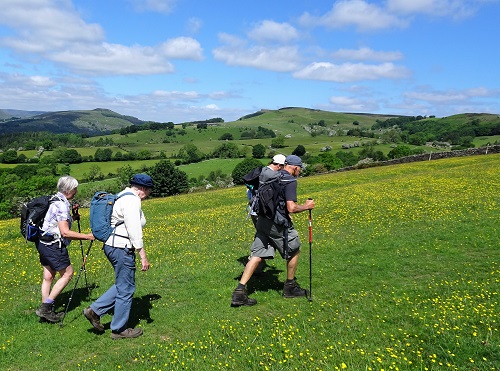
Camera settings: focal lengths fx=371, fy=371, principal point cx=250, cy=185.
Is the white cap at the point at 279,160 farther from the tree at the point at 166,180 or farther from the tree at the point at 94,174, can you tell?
the tree at the point at 94,174

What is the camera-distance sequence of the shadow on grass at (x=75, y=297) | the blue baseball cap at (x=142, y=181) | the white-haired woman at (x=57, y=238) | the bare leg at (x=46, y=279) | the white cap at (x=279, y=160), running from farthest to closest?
the shadow on grass at (x=75, y=297) < the white cap at (x=279, y=160) < the bare leg at (x=46, y=279) < the white-haired woman at (x=57, y=238) < the blue baseball cap at (x=142, y=181)

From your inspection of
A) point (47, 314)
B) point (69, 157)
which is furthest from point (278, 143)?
point (47, 314)

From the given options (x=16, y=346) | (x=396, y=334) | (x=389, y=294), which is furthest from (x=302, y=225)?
(x=16, y=346)

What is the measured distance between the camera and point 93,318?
26.0ft

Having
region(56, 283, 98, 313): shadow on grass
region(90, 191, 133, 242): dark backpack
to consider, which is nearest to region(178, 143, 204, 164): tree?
region(56, 283, 98, 313): shadow on grass

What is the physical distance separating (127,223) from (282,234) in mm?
3680

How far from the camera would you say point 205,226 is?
65.7 feet

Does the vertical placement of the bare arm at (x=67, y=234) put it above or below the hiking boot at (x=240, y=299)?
above

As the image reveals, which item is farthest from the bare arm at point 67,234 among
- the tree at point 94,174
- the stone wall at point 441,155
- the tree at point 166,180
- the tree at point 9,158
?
the tree at point 9,158

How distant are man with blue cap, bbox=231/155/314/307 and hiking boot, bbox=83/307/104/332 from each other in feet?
9.94

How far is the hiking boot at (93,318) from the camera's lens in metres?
7.88

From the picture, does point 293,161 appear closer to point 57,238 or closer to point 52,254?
point 57,238

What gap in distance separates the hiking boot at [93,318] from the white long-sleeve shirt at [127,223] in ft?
5.02

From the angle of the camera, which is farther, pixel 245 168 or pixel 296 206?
pixel 245 168
